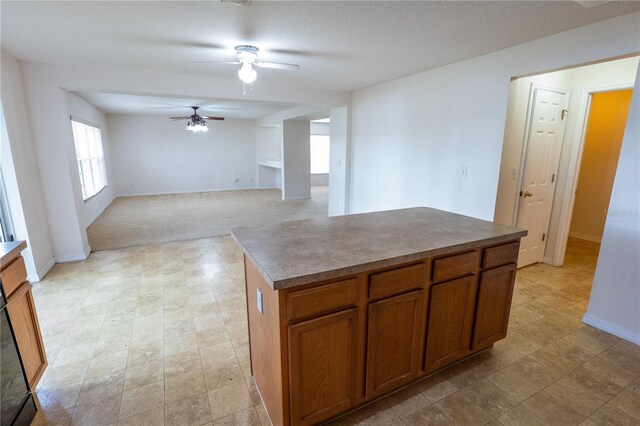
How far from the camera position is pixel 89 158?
6.25 meters

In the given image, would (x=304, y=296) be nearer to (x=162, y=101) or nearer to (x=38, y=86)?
(x=38, y=86)

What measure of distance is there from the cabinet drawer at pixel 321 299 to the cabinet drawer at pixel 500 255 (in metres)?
0.96

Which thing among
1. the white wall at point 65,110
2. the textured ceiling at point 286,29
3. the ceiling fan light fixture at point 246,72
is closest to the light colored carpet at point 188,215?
the white wall at point 65,110

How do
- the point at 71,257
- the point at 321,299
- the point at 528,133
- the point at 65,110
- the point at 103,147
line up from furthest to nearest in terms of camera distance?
the point at 103,147 → the point at 71,257 → the point at 65,110 → the point at 528,133 → the point at 321,299

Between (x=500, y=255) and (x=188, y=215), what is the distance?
6.05m

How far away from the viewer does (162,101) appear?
609 centimetres

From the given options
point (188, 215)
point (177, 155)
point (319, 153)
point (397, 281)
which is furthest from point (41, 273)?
point (319, 153)

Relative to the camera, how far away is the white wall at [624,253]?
2186 millimetres

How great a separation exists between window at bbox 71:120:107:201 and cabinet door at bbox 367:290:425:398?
18.5 ft

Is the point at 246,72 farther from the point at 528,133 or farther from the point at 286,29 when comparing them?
the point at 528,133

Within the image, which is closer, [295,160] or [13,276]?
[13,276]

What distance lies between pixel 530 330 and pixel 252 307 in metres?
2.24

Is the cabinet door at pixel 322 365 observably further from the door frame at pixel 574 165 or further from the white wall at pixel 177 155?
the white wall at pixel 177 155

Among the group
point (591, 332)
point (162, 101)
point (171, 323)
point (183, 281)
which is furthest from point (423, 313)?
Result: point (162, 101)
